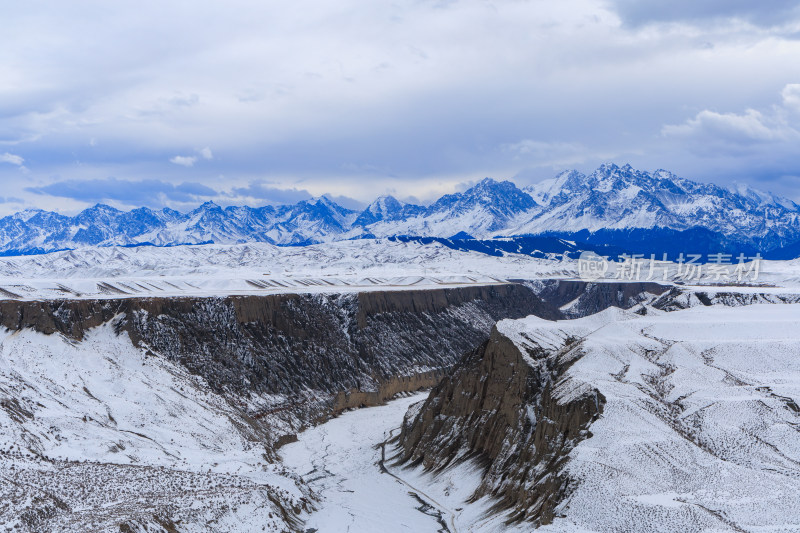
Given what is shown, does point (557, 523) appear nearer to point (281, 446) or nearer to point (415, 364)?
point (281, 446)

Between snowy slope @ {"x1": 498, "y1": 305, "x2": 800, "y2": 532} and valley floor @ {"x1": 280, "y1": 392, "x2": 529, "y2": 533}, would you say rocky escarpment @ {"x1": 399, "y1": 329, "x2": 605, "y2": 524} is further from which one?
valley floor @ {"x1": 280, "y1": 392, "x2": 529, "y2": 533}

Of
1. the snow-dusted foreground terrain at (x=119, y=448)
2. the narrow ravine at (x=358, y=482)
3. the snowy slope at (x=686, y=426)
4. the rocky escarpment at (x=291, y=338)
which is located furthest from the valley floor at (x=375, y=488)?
the rocky escarpment at (x=291, y=338)

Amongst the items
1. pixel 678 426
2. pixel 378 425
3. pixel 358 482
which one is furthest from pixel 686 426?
Result: pixel 378 425

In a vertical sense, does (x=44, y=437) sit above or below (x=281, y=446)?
above

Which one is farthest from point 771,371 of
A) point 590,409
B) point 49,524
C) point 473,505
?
point 49,524

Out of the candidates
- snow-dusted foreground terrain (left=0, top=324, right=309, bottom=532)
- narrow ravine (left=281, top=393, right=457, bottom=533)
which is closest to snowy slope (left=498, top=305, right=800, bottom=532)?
narrow ravine (left=281, top=393, right=457, bottom=533)

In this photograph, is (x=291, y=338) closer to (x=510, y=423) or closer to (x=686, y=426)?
(x=510, y=423)
